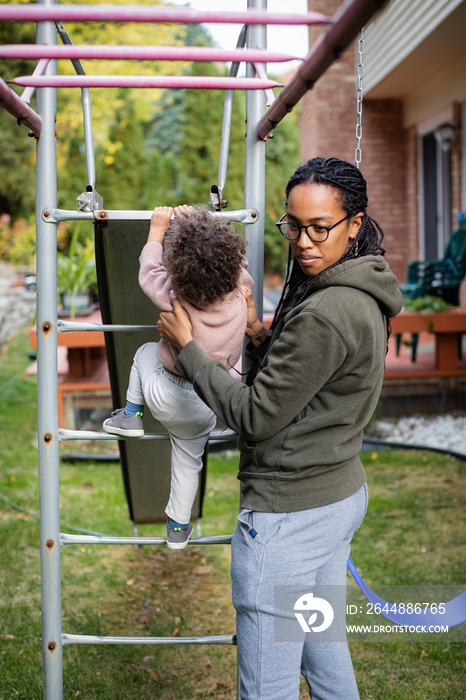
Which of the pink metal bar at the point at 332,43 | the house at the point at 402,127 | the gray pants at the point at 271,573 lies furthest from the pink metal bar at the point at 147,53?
the house at the point at 402,127

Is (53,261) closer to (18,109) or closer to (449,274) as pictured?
(18,109)

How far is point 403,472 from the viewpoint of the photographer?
5.04 meters

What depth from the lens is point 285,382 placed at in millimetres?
1460

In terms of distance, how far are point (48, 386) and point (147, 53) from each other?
1051mm

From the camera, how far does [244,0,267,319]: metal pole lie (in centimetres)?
216

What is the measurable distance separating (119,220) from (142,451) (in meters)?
1.14

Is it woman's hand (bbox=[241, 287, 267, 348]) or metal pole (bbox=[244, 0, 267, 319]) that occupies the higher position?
metal pole (bbox=[244, 0, 267, 319])

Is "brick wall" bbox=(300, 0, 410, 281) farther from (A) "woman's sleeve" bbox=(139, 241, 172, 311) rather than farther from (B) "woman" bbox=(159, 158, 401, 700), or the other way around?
(B) "woman" bbox=(159, 158, 401, 700)

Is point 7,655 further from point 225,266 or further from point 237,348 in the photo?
point 225,266

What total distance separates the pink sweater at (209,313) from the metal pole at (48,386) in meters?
0.40

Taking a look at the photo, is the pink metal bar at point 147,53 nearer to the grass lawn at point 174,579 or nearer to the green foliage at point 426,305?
the grass lawn at point 174,579

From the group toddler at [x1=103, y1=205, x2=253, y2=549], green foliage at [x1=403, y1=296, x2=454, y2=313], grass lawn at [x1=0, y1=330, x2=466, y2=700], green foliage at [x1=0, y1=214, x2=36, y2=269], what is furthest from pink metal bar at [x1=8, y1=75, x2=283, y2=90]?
green foliage at [x1=0, y1=214, x2=36, y2=269]

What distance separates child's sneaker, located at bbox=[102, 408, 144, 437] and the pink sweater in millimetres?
351

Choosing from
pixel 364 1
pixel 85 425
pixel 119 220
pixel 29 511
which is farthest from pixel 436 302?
pixel 364 1
